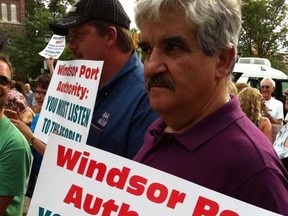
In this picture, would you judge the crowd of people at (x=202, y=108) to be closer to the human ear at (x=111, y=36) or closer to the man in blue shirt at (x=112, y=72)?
the man in blue shirt at (x=112, y=72)

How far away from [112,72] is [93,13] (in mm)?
359

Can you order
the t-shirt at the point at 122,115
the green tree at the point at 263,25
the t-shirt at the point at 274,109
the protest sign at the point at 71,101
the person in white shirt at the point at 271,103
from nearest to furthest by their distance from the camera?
the t-shirt at the point at 122,115 → the protest sign at the point at 71,101 → the person in white shirt at the point at 271,103 → the t-shirt at the point at 274,109 → the green tree at the point at 263,25

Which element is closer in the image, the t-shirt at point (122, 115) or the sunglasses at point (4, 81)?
the t-shirt at point (122, 115)

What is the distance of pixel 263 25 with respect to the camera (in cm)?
3441

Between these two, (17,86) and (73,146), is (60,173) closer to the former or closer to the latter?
(73,146)

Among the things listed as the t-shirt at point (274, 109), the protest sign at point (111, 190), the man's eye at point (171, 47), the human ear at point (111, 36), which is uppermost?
the man's eye at point (171, 47)

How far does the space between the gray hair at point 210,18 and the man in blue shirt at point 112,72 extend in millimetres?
738

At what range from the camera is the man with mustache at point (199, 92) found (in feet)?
4.24

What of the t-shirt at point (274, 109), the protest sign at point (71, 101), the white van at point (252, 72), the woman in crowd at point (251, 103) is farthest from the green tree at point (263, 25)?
the protest sign at point (71, 101)

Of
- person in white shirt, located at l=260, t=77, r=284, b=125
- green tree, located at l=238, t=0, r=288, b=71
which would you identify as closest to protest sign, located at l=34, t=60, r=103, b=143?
person in white shirt, located at l=260, t=77, r=284, b=125

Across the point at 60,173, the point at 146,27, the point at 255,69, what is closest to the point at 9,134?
the point at 60,173

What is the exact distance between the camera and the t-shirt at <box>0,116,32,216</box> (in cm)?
243

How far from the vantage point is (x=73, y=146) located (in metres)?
1.59

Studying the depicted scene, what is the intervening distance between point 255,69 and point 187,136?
632 inches
